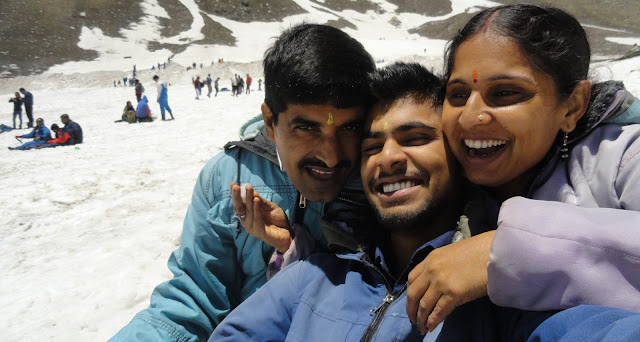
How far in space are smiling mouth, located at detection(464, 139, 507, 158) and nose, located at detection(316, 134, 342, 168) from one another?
70 centimetres

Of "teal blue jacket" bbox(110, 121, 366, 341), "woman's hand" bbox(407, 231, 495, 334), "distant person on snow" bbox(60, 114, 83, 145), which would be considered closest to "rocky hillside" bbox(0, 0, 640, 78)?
"distant person on snow" bbox(60, 114, 83, 145)

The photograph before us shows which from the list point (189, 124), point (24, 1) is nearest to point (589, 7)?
point (189, 124)

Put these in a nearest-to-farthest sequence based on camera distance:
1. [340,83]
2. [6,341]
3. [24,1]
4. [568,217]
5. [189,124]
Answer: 1. [568,217]
2. [340,83]
3. [6,341]
4. [189,124]
5. [24,1]

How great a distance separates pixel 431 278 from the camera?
1.42m

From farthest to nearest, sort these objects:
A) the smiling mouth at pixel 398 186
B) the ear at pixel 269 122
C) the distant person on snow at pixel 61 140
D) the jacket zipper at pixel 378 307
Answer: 1. the distant person on snow at pixel 61 140
2. the ear at pixel 269 122
3. the smiling mouth at pixel 398 186
4. the jacket zipper at pixel 378 307

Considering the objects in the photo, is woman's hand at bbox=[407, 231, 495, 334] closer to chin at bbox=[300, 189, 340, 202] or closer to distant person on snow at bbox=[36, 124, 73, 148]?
chin at bbox=[300, 189, 340, 202]

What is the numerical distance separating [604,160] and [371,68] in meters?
1.31

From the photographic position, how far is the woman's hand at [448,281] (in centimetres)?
135

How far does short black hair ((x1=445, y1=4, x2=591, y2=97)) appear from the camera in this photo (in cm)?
176

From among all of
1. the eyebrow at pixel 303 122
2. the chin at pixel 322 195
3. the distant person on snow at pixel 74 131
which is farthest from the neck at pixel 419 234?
the distant person on snow at pixel 74 131

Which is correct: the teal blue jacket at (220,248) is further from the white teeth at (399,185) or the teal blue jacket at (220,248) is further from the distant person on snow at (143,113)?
the distant person on snow at (143,113)

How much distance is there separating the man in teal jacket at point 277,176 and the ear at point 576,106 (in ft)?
3.37

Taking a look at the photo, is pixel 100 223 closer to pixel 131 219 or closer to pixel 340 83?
pixel 131 219

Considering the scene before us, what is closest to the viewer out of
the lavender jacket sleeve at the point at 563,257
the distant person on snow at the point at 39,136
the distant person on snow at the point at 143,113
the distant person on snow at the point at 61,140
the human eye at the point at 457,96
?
the lavender jacket sleeve at the point at 563,257
